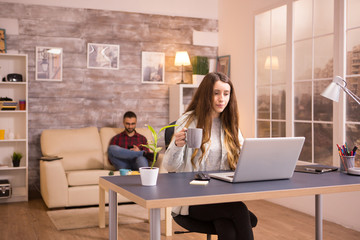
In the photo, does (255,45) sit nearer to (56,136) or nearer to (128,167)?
(128,167)

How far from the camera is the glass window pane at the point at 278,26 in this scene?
197 inches

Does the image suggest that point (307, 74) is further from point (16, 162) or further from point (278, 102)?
point (16, 162)

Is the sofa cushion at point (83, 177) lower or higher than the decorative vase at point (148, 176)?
lower

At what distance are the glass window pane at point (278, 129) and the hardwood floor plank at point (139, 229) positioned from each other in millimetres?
918

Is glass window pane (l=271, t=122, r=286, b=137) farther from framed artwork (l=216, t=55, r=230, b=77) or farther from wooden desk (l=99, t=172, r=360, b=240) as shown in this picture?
wooden desk (l=99, t=172, r=360, b=240)

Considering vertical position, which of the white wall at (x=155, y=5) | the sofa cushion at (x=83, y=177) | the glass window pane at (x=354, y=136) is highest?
the white wall at (x=155, y=5)

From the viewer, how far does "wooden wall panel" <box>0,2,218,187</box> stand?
17.9 ft

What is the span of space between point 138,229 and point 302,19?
110 inches

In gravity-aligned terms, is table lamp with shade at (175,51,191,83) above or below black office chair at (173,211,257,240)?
above

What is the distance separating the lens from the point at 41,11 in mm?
5438

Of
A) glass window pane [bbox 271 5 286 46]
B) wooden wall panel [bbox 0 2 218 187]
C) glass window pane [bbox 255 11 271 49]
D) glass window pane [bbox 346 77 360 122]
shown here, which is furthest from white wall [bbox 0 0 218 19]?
glass window pane [bbox 346 77 360 122]

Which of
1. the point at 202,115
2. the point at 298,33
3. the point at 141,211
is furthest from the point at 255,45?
the point at 202,115

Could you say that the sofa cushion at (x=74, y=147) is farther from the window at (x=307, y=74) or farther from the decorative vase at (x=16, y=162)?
the window at (x=307, y=74)

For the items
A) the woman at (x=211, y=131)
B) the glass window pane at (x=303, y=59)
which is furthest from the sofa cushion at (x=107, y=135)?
the woman at (x=211, y=131)
